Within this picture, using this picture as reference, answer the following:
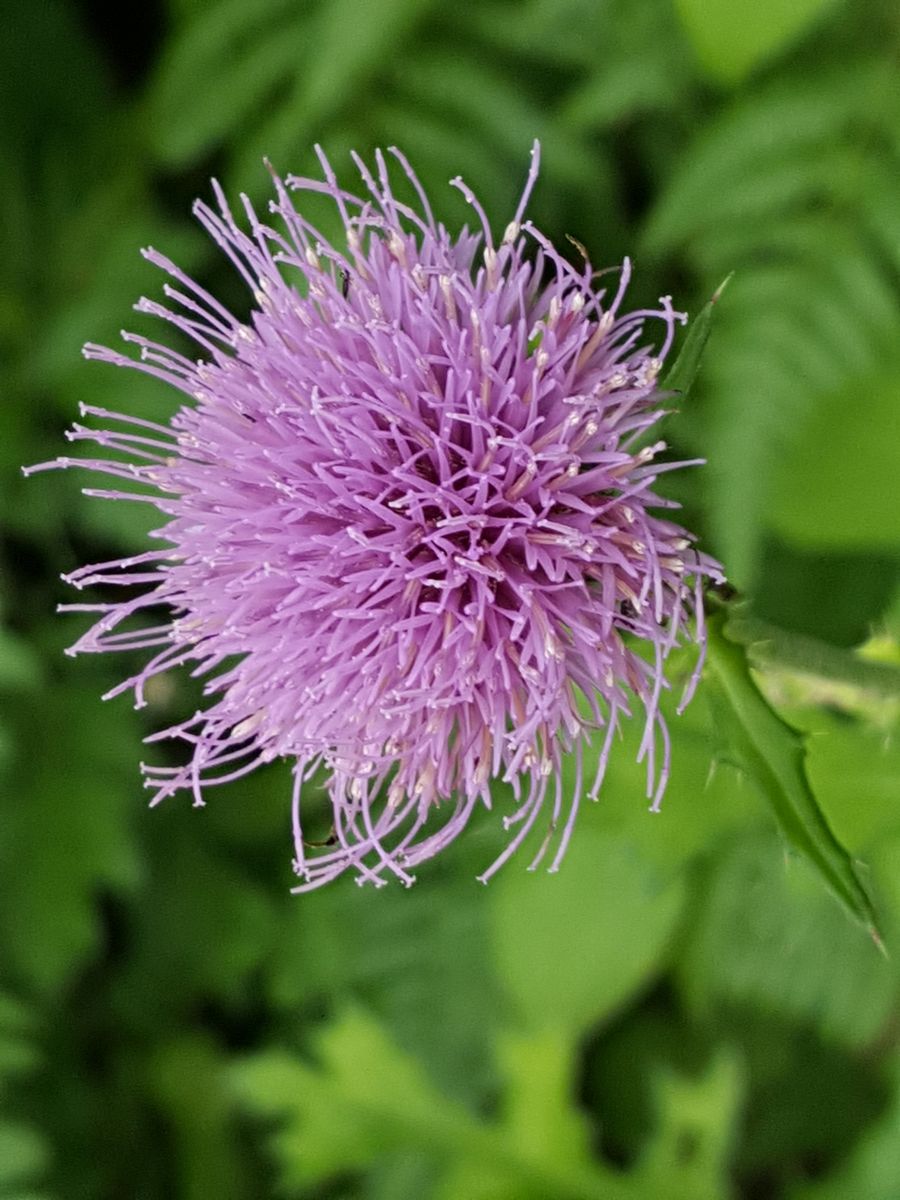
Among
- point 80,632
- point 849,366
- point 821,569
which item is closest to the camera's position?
point 849,366

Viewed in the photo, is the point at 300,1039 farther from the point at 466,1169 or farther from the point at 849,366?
the point at 849,366

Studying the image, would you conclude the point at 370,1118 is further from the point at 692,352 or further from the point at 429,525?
the point at 692,352

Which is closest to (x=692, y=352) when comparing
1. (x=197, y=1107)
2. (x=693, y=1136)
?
(x=693, y=1136)

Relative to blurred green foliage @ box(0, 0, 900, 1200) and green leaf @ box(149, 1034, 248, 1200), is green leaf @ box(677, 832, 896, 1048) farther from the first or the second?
green leaf @ box(149, 1034, 248, 1200)

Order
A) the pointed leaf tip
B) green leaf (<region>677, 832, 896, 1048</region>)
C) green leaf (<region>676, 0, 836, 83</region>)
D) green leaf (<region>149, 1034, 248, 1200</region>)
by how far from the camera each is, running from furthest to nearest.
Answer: green leaf (<region>149, 1034, 248, 1200</region>), green leaf (<region>677, 832, 896, 1048</region>), green leaf (<region>676, 0, 836, 83</region>), the pointed leaf tip

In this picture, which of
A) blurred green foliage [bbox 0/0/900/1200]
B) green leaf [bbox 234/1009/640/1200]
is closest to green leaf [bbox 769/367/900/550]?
blurred green foliage [bbox 0/0/900/1200]

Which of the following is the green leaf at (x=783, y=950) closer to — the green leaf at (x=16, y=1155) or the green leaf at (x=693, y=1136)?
the green leaf at (x=693, y=1136)

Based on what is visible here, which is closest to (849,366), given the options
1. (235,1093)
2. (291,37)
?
(291,37)
